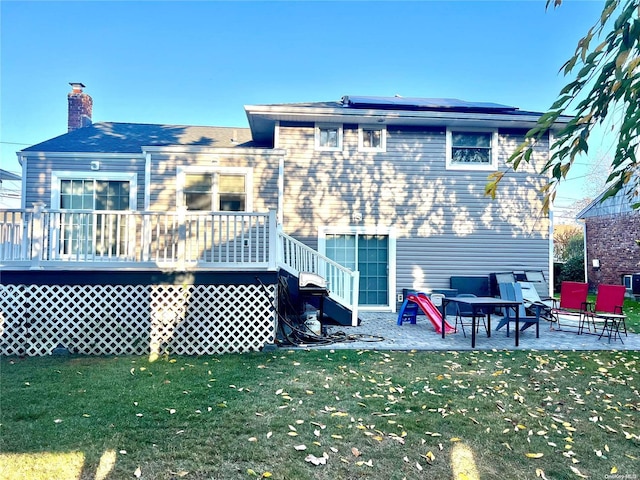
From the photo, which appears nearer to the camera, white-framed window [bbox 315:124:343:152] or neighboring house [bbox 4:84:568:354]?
neighboring house [bbox 4:84:568:354]

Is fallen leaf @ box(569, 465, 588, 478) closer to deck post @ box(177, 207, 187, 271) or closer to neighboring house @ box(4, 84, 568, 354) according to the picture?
deck post @ box(177, 207, 187, 271)

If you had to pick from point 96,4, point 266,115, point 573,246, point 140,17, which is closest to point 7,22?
point 96,4

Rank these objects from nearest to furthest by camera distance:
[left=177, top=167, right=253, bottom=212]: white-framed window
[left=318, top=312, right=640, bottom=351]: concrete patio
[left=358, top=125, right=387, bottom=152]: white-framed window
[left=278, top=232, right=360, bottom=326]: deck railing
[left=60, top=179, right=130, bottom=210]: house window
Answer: [left=318, top=312, right=640, bottom=351]: concrete patio → [left=278, top=232, right=360, bottom=326]: deck railing → [left=177, top=167, right=253, bottom=212]: white-framed window → [left=60, top=179, right=130, bottom=210]: house window → [left=358, top=125, right=387, bottom=152]: white-framed window

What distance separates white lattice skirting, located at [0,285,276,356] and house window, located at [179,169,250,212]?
384 centimetres

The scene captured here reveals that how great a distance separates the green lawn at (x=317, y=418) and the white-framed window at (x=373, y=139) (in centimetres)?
662

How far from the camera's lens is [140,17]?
37.4 ft

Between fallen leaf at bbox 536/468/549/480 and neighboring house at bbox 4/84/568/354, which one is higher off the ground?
neighboring house at bbox 4/84/568/354

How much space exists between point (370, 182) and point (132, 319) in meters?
6.93

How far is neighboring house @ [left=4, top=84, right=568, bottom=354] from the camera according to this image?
982 cm

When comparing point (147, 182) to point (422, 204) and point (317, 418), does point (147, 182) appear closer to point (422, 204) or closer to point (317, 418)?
point (422, 204)

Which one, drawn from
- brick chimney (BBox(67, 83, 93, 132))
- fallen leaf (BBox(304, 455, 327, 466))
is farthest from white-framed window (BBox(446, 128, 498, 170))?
brick chimney (BBox(67, 83, 93, 132))

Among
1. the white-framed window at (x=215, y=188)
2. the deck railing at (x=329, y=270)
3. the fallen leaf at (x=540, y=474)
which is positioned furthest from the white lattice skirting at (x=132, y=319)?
the fallen leaf at (x=540, y=474)

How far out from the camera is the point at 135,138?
11391 mm

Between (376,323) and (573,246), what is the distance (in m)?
19.8
